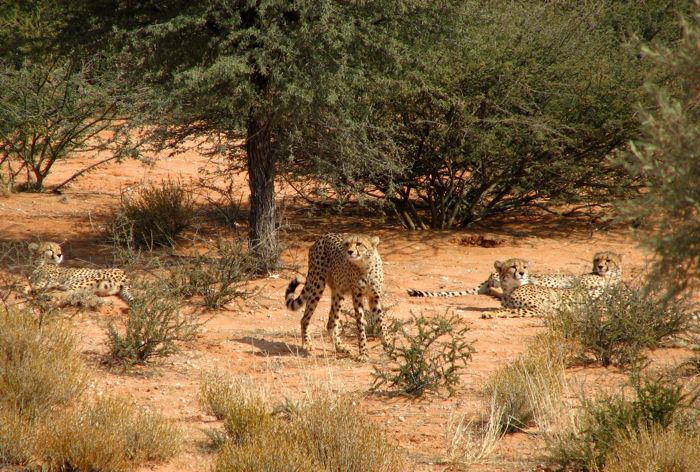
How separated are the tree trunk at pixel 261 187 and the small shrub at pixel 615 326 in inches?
186

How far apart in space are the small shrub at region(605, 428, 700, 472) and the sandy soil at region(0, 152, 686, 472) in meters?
0.78

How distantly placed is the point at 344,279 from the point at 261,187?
382 cm

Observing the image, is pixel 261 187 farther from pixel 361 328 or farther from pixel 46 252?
pixel 361 328

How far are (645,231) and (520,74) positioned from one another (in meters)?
10.2

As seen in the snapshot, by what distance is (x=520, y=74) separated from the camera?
47.2ft

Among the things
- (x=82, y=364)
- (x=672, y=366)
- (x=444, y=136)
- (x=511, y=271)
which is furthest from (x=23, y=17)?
(x=672, y=366)

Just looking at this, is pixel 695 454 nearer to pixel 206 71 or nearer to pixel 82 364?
pixel 82 364

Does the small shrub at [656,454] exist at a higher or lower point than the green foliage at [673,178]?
lower

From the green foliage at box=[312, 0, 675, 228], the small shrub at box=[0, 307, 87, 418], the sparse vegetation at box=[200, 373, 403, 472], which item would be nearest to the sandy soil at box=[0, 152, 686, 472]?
the sparse vegetation at box=[200, 373, 403, 472]

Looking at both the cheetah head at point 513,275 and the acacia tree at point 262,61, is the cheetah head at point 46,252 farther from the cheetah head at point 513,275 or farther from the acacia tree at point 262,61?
the cheetah head at point 513,275

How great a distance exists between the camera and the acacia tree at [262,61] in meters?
10.7

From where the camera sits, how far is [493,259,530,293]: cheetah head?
1144cm

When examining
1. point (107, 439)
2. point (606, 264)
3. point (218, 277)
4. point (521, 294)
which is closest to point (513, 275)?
point (521, 294)

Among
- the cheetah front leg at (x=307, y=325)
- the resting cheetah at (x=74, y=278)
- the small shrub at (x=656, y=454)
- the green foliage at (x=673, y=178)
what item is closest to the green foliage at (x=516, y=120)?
the resting cheetah at (x=74, y=278)
